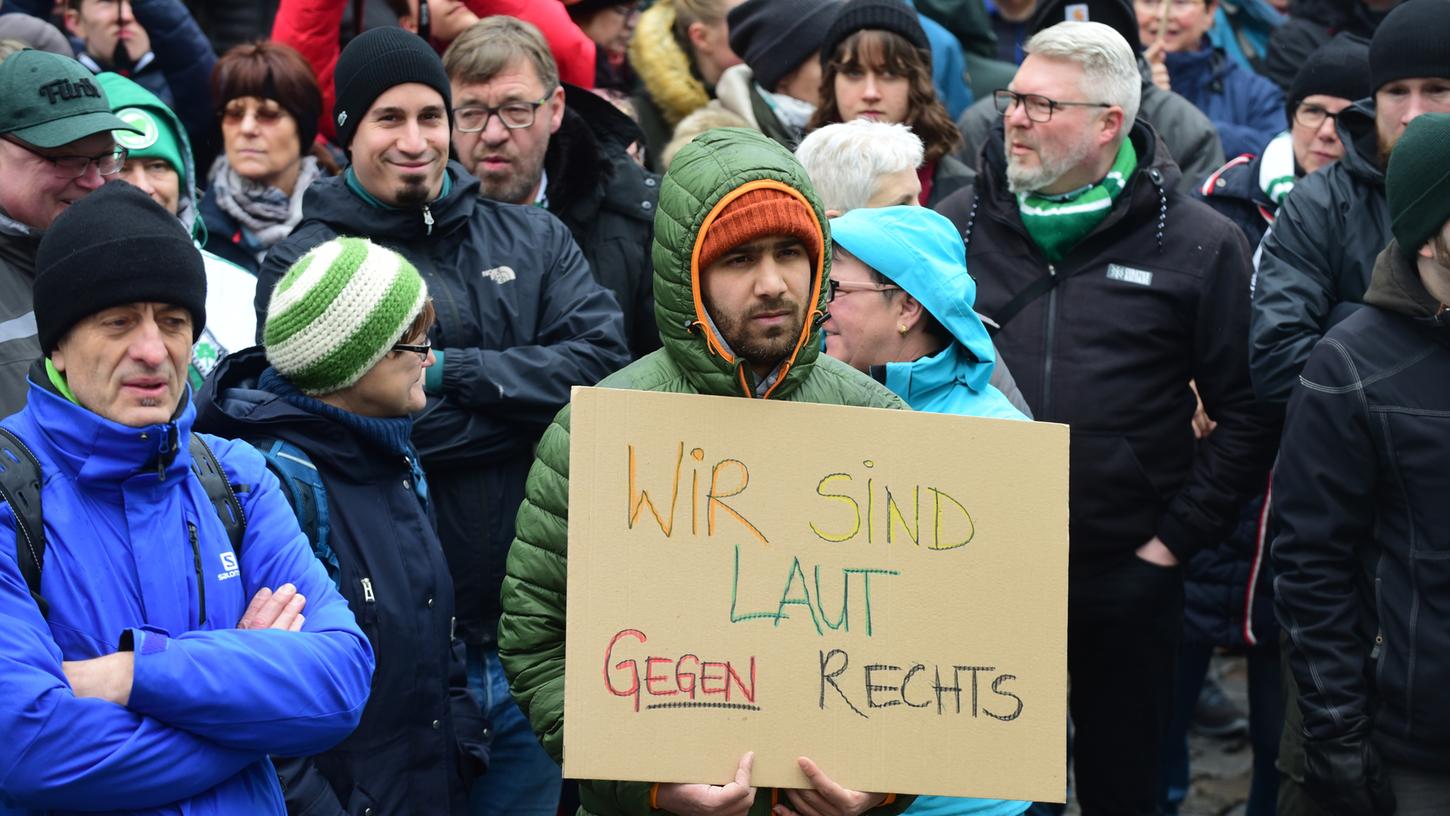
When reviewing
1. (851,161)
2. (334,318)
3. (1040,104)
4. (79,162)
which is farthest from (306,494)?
(1040,104)

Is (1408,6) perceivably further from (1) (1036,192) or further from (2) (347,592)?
(2) (347,592)

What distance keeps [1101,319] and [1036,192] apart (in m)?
0.53

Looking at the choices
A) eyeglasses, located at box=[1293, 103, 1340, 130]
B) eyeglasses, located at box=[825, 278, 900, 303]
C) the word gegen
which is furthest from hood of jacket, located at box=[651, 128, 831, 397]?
eyeglasses, located at box=[1293, 103, 1340, 130]

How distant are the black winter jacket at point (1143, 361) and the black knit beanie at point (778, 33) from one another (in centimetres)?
160

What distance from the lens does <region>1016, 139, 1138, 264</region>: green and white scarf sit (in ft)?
18.6

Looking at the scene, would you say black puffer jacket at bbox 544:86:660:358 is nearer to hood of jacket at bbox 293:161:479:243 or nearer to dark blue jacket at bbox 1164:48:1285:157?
hood of jacket at bbox 293:161:479:243

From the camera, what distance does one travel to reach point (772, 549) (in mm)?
3199

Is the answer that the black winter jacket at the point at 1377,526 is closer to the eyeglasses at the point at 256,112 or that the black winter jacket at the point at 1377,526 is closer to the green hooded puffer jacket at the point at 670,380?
the green hooded puffer jacket at the point at 670,380

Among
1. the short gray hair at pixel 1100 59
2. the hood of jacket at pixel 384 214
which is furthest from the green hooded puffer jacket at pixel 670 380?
the short gray hair at pixel 1100 59

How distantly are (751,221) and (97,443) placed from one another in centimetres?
133

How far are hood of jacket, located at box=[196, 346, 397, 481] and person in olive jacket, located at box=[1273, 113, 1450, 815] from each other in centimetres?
254

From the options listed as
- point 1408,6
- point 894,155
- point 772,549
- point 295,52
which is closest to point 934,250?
point 894,155

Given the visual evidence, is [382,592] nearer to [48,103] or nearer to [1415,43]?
[48,103]

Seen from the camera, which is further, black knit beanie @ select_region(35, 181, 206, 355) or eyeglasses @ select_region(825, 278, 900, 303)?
eyeglasses @ select_region(825, 278, 900, 303)
